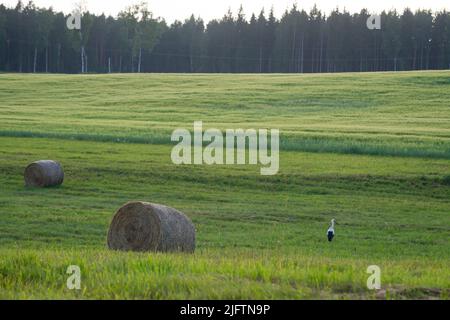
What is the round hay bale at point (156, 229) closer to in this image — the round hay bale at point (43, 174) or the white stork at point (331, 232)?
the white stork at point (331, 232)

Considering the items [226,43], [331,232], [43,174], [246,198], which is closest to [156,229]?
[331,232]

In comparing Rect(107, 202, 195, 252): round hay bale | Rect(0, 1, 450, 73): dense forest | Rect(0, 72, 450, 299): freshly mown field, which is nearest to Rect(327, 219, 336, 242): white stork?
Rect(0, 72, 450, 299): freshly mown field

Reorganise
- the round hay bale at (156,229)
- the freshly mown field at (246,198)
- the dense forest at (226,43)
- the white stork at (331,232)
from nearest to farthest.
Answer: the freshly mown field at (246,198) → the round hay bale at (156,229) → the white stork at (331,232) → the dense forest at (226,43)

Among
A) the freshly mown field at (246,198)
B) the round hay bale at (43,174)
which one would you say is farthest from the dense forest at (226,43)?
the round hay bale at (43,174)

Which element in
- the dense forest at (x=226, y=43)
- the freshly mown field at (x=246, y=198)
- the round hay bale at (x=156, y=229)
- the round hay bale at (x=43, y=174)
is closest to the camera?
the freshly mown field at (x=246, y=198)

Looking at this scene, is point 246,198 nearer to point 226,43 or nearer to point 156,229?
point 156,229

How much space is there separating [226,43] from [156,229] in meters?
120

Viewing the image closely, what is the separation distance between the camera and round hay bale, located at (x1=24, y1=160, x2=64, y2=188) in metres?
26.0

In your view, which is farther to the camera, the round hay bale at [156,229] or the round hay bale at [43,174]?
the round hay bale at [43,174]

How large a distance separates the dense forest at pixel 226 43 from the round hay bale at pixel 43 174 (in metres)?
87.6

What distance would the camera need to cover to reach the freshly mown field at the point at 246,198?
8391 millimetres

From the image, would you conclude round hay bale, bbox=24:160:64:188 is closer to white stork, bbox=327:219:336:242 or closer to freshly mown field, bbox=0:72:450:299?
freshly mown field, bbox=0:72:450:299

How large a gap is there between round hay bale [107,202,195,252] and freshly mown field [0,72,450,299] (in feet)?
1.48

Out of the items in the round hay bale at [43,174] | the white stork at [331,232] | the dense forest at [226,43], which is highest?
the dense forest at [226,43]
